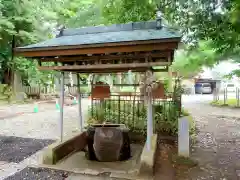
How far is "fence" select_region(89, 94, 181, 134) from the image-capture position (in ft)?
24.5

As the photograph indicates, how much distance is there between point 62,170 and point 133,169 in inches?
54.5

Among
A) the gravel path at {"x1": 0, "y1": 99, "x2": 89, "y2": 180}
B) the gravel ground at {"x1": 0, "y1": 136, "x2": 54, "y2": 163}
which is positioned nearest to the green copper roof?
the gravel path at {"x1": 0, "y1": 99, "x2": 89, "y2": 180}

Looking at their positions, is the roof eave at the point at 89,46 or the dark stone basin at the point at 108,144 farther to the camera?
the dark stone basin at the point at 108,144

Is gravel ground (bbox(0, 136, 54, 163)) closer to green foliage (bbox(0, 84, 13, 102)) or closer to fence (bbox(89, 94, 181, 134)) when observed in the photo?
fence (bbox(89, 94, 181, 134))

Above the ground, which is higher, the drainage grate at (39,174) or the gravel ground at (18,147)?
the gravel ground at (18,147)

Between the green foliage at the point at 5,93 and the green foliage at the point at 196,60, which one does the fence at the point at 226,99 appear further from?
the green foliage at the point at 5,93

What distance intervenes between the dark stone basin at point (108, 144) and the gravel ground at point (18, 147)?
1.59 meters

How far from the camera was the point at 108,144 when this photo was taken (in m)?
5.15

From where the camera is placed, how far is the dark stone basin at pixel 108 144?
16.8 feet

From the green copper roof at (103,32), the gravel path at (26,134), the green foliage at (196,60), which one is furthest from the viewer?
the green foliage at (196,60)

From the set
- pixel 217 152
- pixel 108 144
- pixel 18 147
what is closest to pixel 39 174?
pixel 108 144

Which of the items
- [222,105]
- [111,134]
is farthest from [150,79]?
[222,105]

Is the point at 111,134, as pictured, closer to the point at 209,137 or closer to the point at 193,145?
the point at 193,145

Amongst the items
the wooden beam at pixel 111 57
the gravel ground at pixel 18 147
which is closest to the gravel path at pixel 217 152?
the wooden beam at pixel 111 57
